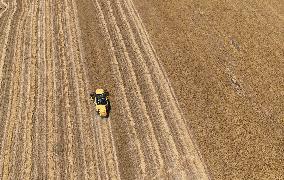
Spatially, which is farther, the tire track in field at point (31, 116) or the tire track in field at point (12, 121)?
the tire track in field at point (12, 121)

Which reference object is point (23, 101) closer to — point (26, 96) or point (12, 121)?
point (26, 96)

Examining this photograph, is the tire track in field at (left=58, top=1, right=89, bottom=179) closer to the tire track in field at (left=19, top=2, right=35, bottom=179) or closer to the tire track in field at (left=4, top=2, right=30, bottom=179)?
the tire track in field at (left=19, top=2, right=35, bottom=179)

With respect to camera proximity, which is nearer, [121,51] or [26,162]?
[26,162]

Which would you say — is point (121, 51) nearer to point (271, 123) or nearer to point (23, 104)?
point (23, 104)

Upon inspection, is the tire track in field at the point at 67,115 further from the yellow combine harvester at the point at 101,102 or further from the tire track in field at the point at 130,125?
the tire track in field at the point at 130,125

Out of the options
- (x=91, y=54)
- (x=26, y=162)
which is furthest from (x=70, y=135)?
(x=91, y=54)

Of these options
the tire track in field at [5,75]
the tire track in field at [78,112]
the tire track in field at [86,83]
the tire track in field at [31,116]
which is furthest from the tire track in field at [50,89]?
the tire track in field at [5,75]

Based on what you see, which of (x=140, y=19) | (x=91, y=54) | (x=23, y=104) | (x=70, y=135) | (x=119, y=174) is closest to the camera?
(x=119, y=174)

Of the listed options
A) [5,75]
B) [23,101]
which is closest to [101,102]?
[23,101]
